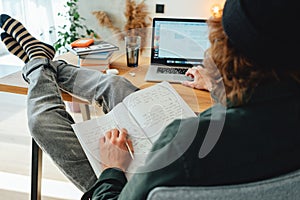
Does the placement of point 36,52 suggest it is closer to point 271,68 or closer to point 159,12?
point 271,68

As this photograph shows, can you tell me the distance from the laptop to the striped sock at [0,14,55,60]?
1.56 feet

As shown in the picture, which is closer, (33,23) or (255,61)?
(255,61)

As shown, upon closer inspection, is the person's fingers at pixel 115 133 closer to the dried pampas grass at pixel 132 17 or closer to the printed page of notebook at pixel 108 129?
the printed page of notebook at pixel 108 129

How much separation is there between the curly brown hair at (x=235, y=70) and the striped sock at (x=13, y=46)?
3.44 ft

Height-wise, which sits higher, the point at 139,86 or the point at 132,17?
the point at 132,17

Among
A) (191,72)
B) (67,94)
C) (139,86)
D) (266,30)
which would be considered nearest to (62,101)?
(67,94)

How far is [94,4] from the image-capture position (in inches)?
129

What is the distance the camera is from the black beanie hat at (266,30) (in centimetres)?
51

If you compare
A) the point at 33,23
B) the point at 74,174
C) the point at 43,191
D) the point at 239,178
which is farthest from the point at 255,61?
the point at 33,23

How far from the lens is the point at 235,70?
1.95 feet

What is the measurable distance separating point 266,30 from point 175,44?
1.17 m

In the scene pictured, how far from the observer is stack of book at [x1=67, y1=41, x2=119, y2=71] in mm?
1584

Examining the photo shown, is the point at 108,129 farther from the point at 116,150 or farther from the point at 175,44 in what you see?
the point at 175,44

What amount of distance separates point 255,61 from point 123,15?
2.82 meters
